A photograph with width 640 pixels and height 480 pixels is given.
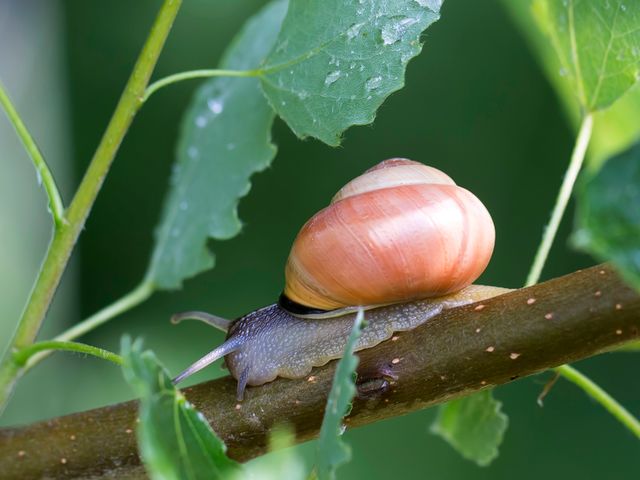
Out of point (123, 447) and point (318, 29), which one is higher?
point (318, 29)

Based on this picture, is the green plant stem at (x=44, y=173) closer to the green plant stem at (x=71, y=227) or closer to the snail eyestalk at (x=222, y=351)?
the green plant stem at (x=71, y=227)

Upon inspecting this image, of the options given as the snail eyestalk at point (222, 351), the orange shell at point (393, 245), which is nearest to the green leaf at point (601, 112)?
the orange shell at point (393, 245)

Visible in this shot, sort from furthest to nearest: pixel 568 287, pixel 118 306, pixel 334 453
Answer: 1. pixel 118 306
2. pixel 568 287
3. pixel 334 453

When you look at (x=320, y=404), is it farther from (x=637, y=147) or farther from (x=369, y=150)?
(x=369, y=150)

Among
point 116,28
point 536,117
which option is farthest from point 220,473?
point 116,28

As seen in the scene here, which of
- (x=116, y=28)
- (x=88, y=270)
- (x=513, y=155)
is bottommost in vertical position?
(x=513, y=155)

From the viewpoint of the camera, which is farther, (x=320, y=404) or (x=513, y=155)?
(x=513, y=155)
